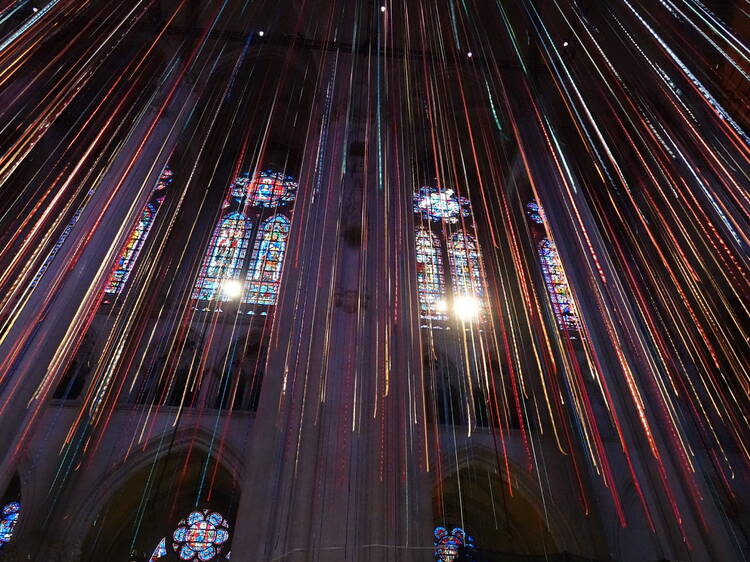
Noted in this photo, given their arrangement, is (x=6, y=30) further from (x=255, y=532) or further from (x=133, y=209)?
(x=255, y=532)

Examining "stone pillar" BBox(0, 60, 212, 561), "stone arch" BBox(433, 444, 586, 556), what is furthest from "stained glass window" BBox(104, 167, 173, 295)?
"stone arch" BBox(433, 444, 586, 556)

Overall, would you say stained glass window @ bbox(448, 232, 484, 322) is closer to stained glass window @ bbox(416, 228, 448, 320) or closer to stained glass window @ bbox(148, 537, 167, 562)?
stained glass window @ bbox(416, 228, 448, 320)

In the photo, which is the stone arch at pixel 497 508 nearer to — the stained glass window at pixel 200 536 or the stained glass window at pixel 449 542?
the stained glass window at pixel 449 542

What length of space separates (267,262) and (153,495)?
4946 mm

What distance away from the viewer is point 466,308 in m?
8.96

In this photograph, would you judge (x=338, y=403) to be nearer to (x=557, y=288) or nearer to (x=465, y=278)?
(x=465, y=278)

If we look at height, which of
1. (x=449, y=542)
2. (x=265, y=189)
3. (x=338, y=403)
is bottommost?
(x=449, y=542)

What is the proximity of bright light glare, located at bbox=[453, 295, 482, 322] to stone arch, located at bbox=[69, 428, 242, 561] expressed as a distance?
4921 mm

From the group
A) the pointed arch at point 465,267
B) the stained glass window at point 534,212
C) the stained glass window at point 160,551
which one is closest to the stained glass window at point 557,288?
the stained glass window at point 534,212

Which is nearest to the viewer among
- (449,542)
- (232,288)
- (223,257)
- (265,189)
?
(449,542)

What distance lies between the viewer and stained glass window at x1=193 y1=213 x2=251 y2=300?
8.92 m

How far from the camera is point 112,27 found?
394 inches

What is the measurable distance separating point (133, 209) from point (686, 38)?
989 cm

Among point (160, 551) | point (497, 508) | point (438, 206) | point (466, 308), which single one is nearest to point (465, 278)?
point (466, 308)
